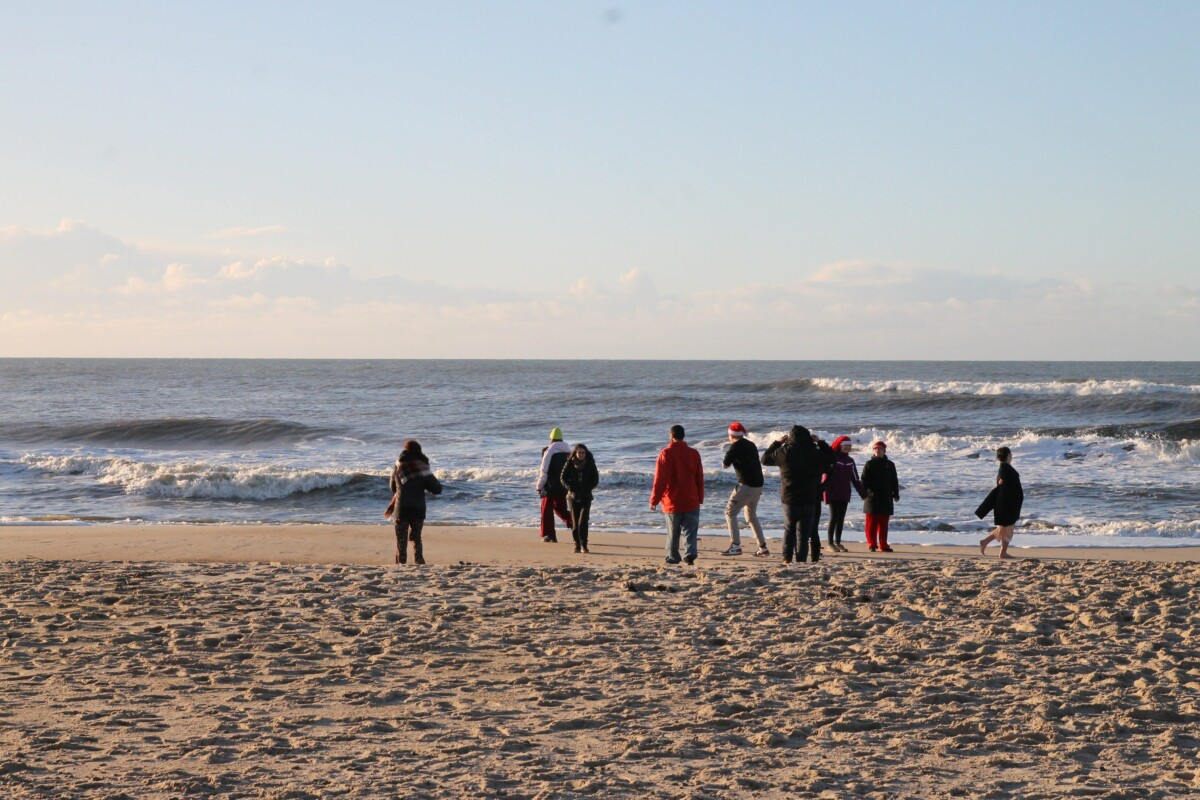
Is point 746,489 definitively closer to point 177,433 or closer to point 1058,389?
point 177,433

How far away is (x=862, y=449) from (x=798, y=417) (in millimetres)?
15108

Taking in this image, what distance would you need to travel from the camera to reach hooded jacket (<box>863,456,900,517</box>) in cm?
1294

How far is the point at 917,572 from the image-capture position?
10.1m

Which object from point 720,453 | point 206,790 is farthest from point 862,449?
point 206,790

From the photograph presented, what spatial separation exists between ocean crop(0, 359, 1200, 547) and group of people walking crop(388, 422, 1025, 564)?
2009 mm

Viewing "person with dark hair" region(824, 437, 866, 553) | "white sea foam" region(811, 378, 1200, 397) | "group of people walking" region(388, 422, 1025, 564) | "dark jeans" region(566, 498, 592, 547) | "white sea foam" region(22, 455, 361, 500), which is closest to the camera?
"group of people walking" region(388, 422, 1025, 564)

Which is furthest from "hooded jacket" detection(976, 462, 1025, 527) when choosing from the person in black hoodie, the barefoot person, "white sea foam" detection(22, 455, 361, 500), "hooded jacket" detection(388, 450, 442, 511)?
"white sea foam" detection(22, 455, 361, 500)

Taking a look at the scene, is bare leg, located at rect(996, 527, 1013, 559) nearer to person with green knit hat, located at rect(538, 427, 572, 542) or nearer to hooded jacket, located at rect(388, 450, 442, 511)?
person with green knit hat, located at rect(538, 427, 572, 542)

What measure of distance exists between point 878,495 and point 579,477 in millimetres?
3518

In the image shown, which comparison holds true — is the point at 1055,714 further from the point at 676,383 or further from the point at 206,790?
the point at 676,383

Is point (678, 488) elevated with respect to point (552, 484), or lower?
elevated

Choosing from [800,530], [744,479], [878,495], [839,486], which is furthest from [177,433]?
[800,530]

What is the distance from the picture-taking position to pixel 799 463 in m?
10.9

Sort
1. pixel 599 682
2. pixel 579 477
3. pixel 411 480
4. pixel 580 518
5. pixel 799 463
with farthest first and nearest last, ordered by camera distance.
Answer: pixel 580 518
pixel 579 477
pixel 411 480
pixel 799 463
pixel 599 682
